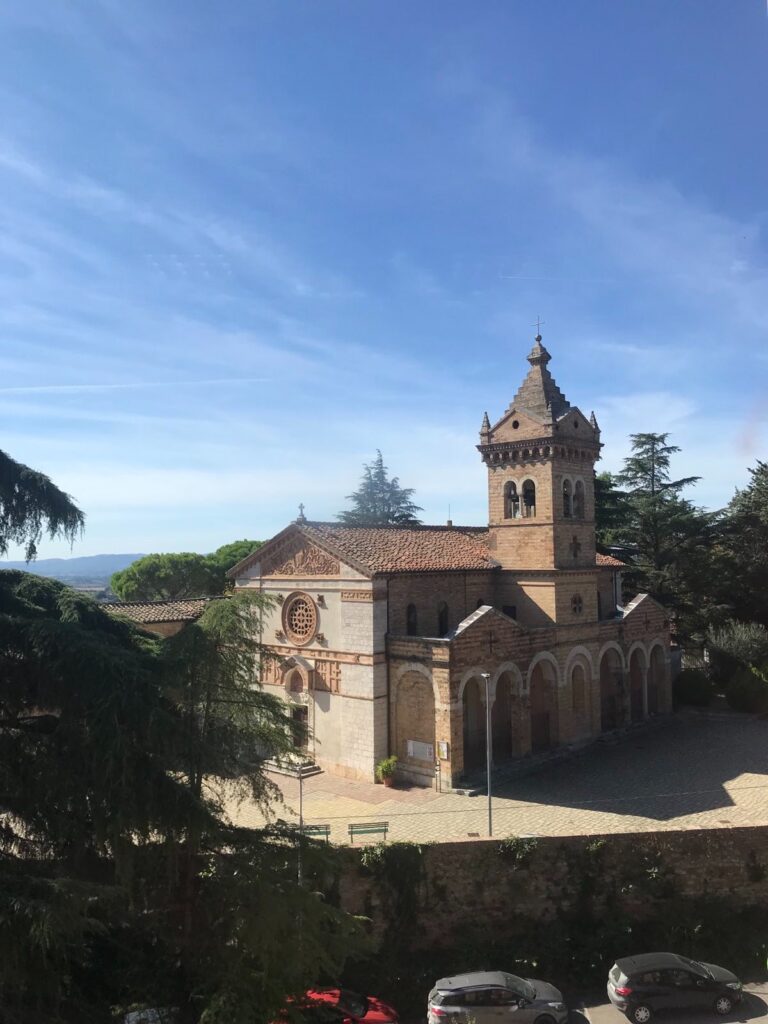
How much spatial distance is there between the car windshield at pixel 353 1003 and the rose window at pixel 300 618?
47.7 feet

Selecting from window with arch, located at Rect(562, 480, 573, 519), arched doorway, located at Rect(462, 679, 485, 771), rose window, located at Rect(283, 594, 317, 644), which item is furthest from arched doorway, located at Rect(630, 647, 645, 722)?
rose window, located at Rect(283, 594, 317, 644)

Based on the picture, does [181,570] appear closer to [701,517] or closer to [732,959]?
[701,517]

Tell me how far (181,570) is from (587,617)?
3459 cm

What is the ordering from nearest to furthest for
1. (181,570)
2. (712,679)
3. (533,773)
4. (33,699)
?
(33,699) → (533,773) → (712,679) → (181,570)

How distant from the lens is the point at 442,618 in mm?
29125

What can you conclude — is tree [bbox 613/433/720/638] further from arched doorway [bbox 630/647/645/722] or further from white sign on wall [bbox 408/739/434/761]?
white sign on wall [bbox 408/739/434/761]

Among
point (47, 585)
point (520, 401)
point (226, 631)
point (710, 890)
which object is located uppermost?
point (520, 401)

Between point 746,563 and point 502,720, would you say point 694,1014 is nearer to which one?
point 502,720

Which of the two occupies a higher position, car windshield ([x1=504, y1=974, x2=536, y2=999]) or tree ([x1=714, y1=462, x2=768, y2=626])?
tree ([x1=714, y1=462, x2=768, y2=626])

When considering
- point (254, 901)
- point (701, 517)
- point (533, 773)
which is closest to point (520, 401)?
point (533, 773)

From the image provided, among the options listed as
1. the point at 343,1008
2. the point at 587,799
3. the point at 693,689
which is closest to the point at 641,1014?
the point at 343,1008

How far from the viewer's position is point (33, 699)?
37.2 ft

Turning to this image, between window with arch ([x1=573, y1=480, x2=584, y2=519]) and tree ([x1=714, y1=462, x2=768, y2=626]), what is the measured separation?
51.5ft

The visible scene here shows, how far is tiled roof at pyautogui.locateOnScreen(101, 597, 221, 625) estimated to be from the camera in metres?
32.0
